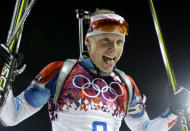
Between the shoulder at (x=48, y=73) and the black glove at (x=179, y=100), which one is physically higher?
the shoulder at (x=48, y=73)

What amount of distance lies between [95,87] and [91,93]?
52 millimetres

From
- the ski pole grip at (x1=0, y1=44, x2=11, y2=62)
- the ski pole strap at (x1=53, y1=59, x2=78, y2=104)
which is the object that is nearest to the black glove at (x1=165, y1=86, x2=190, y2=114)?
the ski pole strap at (x1=53, y1=59, x2=78, y2=104)

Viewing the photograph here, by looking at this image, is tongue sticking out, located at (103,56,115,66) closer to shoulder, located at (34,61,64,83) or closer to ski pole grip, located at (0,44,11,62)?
shoulder, located at (34,61,64,83)

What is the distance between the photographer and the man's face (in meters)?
1.40

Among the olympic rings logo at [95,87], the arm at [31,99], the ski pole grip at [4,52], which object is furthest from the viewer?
the olympic rings logo at [95,87]

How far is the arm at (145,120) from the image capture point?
60.5 inches

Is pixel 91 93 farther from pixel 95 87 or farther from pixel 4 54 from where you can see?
pixel 4 54

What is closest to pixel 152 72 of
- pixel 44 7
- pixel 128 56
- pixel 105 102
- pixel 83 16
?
pixel 128 56

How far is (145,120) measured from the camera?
64.0 inches

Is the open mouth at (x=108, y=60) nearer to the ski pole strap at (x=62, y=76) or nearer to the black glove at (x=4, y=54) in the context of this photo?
the ski pole strap at (x=62, y=76)

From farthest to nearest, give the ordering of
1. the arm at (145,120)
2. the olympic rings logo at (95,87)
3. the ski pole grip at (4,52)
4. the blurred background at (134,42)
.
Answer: the blurred background at (134,42)
the arm at (145,120)
the olympic rings logo at (95,87)
the ski pole grip at (4,52)

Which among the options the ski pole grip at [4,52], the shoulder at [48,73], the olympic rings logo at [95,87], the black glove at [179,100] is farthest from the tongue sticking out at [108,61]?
the ski pole grip at [4,52]

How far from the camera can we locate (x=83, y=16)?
5.97 ft

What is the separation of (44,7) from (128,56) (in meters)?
1.88
